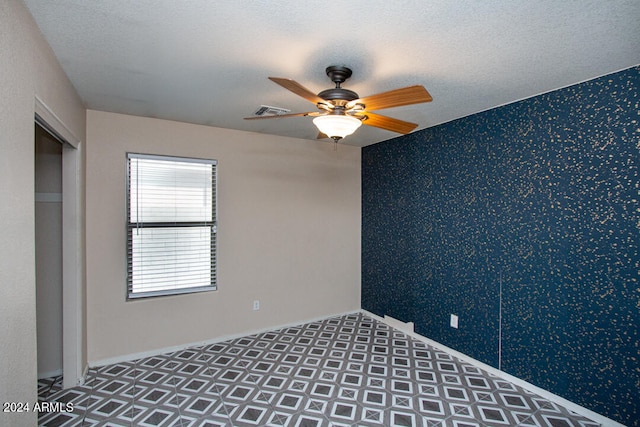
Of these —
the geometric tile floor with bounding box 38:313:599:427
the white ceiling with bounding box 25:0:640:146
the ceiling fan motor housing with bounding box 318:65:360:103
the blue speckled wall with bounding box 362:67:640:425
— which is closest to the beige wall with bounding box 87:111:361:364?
the geometric tile floor with bounding box 38:313:599:427

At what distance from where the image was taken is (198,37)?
176 centimetres

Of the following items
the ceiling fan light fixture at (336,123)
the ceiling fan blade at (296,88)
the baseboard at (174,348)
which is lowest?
the baseboard at (174,348)

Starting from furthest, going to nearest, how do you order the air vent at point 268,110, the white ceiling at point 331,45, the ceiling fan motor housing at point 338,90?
the air vent at point 268,110 → the ceiling fan motor housing at point 338,90 → the white ceiling at point 331,45

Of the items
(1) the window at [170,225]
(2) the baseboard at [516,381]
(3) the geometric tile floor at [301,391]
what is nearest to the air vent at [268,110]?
(1) the window at [170,225]

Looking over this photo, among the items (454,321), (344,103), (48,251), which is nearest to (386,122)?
(344,103)

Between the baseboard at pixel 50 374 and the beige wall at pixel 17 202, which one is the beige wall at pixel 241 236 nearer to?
the baseboard at pixel 50 374

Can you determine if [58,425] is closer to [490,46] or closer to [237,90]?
[237,90]

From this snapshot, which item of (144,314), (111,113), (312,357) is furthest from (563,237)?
(111,113)

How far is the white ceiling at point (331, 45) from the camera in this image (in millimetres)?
1516

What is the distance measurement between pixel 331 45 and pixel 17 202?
66.3 inches

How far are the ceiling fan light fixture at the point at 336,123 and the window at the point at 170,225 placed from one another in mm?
2012

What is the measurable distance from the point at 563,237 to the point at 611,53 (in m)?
1.25

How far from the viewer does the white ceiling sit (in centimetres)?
152

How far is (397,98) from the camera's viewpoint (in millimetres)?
1786
